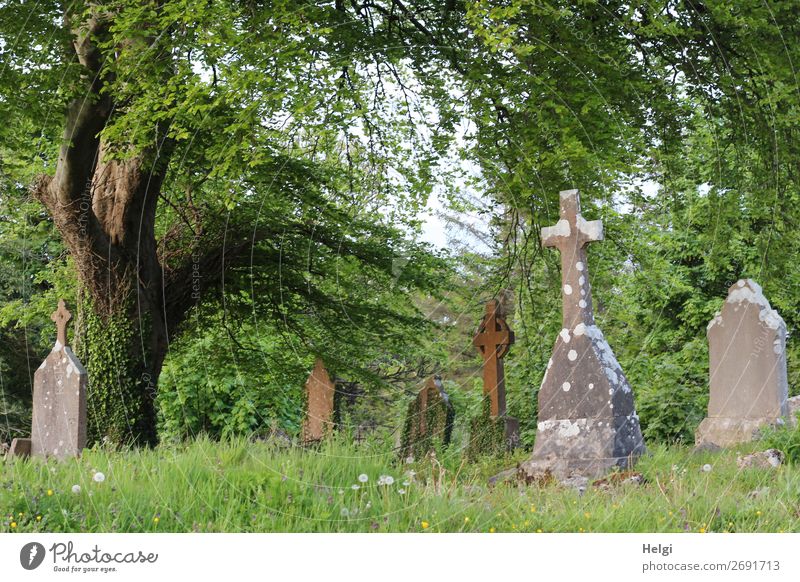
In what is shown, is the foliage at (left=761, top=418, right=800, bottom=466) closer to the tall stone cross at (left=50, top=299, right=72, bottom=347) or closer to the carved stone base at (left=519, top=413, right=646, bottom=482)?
the carved stone base at (left=519, top=413, right=646, bottom=482)

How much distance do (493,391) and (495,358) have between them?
1.39ft

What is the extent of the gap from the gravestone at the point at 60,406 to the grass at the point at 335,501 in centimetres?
263

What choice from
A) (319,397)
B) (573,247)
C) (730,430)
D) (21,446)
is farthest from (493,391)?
(21,446)

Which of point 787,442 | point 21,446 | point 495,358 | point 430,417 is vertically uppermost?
point 495,358

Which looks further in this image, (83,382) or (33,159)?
(33,159)

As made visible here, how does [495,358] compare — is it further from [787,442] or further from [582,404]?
[787,442]

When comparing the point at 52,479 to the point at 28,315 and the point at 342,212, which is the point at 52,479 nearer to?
the point at 342,212

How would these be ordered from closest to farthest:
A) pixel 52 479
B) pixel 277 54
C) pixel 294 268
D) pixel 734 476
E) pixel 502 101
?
1. pixel 52 479
2. pixel 734 476
3. pixel 277 54
4. pixel 502 101
5. pixel 294 268

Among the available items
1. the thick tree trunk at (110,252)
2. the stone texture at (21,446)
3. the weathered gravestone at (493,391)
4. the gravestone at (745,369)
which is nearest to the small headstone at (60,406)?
the stone texture at (21,446)

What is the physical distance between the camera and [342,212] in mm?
12328

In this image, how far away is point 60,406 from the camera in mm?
8891

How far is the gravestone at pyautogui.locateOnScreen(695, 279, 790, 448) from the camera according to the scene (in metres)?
9.64

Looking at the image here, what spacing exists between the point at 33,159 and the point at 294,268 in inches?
204
